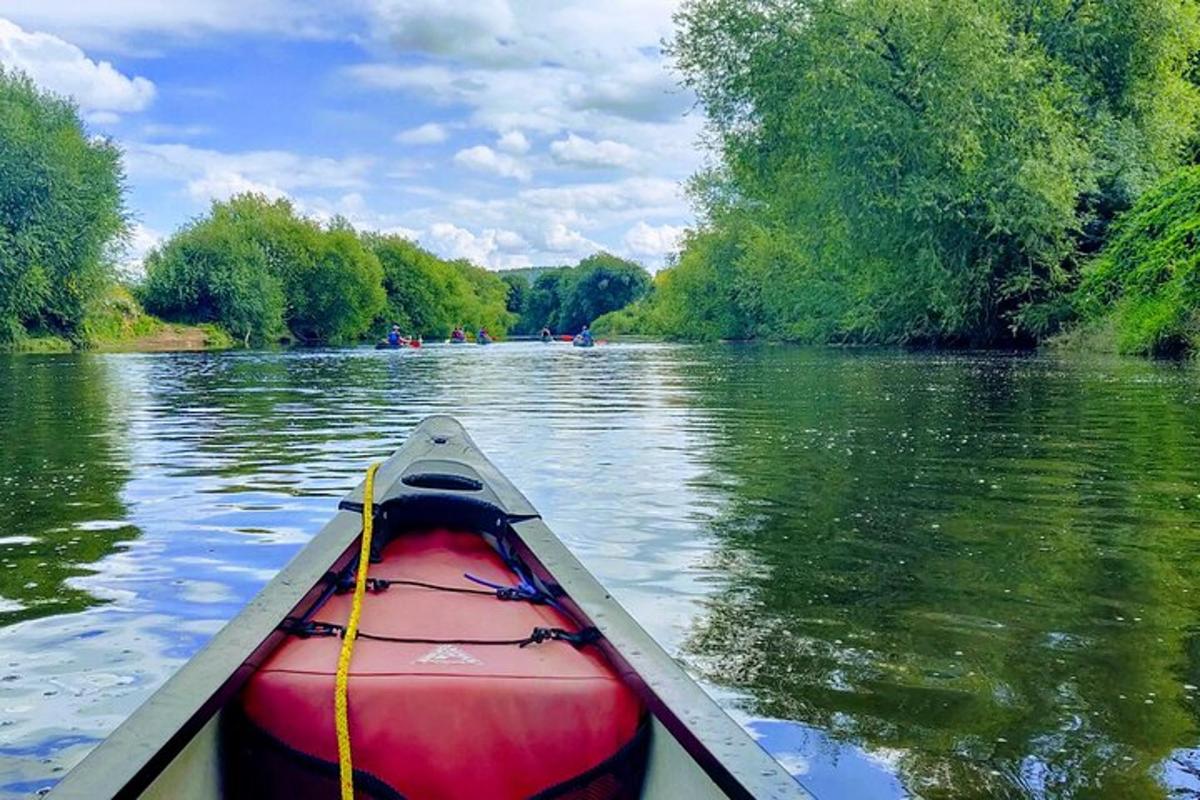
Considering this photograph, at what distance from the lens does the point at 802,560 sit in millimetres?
5793

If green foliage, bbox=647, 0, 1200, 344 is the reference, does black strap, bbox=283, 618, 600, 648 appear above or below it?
below

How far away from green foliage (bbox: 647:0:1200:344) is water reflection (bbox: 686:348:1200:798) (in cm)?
1558

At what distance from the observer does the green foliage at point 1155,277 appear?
21.7 metres

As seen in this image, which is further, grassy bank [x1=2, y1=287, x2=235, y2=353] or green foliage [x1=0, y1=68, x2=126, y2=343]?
grassy bank [x1=2, y1=287, x2=235, y2=353]

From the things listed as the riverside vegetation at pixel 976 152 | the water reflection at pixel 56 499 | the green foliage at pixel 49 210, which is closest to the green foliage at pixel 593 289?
the green foliage at pixel 49 210

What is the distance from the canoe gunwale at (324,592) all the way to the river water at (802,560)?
0.76 m

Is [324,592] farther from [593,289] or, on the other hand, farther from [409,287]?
[593,289]

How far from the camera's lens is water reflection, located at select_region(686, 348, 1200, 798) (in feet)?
11.2

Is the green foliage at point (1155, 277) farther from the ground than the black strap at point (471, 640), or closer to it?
farther from the ground

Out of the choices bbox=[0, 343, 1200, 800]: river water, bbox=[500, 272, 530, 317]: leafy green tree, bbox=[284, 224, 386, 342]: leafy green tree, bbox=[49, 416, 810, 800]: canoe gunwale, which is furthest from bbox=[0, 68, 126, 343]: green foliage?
bbox=[500, 272, 530, 317]: leafy green tree

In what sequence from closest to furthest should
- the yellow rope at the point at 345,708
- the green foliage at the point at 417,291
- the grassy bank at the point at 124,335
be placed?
1. the yellow rope at the point at 345,708
2. the grassy bank at the point at 124,335
3. the green foliage at the point at 417,291

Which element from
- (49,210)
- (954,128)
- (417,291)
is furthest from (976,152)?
(417,291)

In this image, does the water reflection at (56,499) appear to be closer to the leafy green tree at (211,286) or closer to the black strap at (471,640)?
the black strap at (471,640)

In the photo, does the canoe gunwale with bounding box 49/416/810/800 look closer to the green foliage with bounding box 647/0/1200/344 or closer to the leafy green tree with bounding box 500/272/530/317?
the green foliage with bounding box 647/0/1200/344
